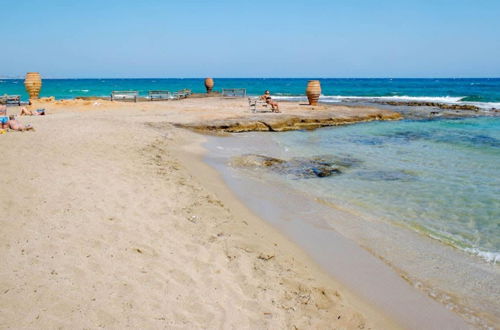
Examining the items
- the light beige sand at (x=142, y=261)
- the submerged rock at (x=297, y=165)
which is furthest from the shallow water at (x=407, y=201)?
the light beige sand at (x=142, y=261)

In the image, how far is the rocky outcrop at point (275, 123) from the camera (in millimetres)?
15805

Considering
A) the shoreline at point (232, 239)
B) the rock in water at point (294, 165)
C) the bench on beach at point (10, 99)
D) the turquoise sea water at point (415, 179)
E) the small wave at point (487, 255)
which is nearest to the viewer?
the shoreline at point (232, 239)

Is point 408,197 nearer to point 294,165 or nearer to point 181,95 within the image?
point 294,165

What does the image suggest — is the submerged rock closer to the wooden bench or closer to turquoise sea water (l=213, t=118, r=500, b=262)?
turquoise sea water (l=213, t=118, r=500, b=262)

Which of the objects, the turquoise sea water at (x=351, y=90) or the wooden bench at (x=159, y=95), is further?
the turquoise sea water at (x=351, y=90)

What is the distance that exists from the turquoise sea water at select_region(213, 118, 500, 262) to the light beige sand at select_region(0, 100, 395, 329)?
7.37 feet

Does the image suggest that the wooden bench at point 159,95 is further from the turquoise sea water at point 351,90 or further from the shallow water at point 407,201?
the shallow water at point 407,201

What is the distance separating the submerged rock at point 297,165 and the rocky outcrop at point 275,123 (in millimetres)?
5314

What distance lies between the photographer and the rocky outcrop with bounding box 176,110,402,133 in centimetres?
1580

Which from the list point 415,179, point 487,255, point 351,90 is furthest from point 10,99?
point 351,90

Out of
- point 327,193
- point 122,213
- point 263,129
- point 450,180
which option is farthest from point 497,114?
point 122,213

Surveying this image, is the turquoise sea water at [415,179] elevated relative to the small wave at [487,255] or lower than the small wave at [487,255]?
elevated

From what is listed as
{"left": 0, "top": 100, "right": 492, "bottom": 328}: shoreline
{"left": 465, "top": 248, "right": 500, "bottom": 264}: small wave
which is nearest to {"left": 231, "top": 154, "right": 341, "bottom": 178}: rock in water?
{"left": 0, "top": 100, "right": 492, "bottom": 328}: shoreline

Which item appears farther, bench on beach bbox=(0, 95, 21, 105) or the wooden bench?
the wooden bench
